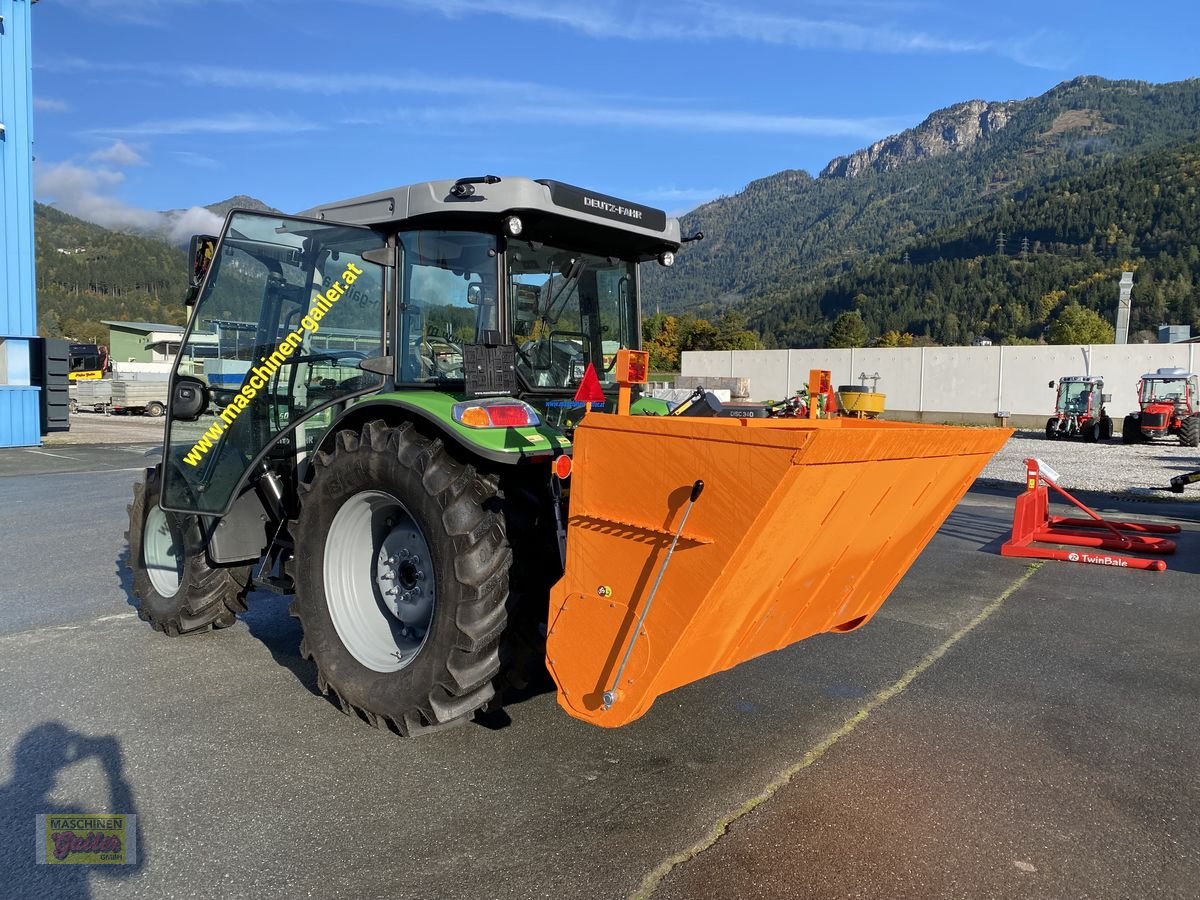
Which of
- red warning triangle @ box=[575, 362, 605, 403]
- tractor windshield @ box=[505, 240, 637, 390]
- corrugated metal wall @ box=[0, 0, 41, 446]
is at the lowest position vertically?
red warning triangle @ box=[575, 362, 605, 403]

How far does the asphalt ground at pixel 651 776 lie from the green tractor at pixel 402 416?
14.5 inches

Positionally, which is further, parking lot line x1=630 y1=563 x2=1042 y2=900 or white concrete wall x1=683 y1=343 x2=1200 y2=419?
white concrete wall x1=683 y1=343 x2=1200 y2=419

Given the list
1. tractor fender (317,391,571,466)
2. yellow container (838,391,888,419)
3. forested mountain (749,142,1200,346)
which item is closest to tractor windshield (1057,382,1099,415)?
yellow container (838,391,888,419)

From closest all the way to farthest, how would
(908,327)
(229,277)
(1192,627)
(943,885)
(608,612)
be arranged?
(943,885), (608,612), (229,277), (1192,627), (908,327)

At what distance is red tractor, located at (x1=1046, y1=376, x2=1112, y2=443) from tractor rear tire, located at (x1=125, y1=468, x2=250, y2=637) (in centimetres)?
2958

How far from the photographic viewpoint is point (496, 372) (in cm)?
382

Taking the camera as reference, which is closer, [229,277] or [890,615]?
[229,277]

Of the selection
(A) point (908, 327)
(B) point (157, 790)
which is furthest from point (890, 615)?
(A) point (908, 327)

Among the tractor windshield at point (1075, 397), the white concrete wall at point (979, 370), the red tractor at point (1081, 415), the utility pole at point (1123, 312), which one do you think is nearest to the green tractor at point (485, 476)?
the red tractor at point (1081, 415)

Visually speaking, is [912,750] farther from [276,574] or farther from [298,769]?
[276,574]

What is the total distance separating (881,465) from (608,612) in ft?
3.60

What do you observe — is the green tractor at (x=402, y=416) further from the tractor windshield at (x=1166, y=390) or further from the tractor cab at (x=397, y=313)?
the tractor windshield at (x=1166, y=390)

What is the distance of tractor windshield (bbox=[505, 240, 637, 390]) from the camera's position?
4000 mm

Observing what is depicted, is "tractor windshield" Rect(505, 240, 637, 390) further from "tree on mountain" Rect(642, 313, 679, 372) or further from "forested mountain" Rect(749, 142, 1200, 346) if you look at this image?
"forested mountain" Rect(749, 142, 1200, 346)
